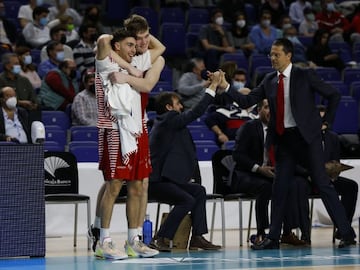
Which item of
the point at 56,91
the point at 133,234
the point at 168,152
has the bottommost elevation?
the point at 133,234

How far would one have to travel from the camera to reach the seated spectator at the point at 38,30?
16422 mm

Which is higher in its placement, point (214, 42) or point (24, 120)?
point (214, 42)

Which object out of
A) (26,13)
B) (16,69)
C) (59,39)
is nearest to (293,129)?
(16,69)

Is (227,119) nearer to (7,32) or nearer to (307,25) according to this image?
(7,32)

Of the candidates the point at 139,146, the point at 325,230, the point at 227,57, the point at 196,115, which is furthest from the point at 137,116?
the point at 227,57

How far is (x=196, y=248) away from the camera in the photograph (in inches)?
398

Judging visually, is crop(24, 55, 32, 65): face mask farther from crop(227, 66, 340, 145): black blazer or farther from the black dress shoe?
the black dress shoe

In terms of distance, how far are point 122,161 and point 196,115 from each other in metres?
1.20

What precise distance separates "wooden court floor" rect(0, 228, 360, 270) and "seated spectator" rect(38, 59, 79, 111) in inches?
180

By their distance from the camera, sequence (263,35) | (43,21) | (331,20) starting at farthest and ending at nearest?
(331,20) → (263,35) → (43,21)

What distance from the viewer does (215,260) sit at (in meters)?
8.78

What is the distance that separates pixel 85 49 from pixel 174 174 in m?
6.32

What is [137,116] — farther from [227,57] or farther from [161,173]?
[227,57]

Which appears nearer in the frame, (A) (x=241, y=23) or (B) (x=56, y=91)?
Result: (B) (x=56, y=91)
